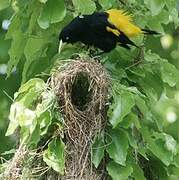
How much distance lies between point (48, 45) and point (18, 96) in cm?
46

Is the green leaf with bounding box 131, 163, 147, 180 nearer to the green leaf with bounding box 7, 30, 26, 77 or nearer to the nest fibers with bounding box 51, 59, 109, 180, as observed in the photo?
the nest fibers with bounding box 51, 59, 109, 180

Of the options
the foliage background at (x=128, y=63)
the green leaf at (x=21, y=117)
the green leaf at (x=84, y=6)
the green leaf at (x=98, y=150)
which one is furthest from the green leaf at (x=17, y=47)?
the green leaf at (x=98, y=150)

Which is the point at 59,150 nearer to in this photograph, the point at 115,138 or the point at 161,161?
the point at 115,138

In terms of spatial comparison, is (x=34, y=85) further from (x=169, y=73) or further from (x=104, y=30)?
(x=169, y=73)

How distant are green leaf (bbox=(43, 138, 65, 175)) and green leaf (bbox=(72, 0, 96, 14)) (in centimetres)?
54

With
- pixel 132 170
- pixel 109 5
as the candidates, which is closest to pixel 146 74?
pixel 109 5

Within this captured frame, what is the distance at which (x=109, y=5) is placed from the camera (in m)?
2.86

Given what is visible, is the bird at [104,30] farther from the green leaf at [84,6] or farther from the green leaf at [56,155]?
the green leaf at [56,155]

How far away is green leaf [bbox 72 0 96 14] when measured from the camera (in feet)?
9.01

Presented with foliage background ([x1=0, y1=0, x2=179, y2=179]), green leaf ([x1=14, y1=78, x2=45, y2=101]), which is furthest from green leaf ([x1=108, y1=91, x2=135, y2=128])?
green leaf ([x1=14, y1=78, x2=45, y2=101])

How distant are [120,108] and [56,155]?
28 centimetres

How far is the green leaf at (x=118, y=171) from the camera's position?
253 cm

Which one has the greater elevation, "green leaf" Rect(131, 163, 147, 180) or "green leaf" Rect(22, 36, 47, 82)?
"green leaf" Rect(22, 36, 47, 82)

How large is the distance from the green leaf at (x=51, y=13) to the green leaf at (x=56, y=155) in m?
0.50
